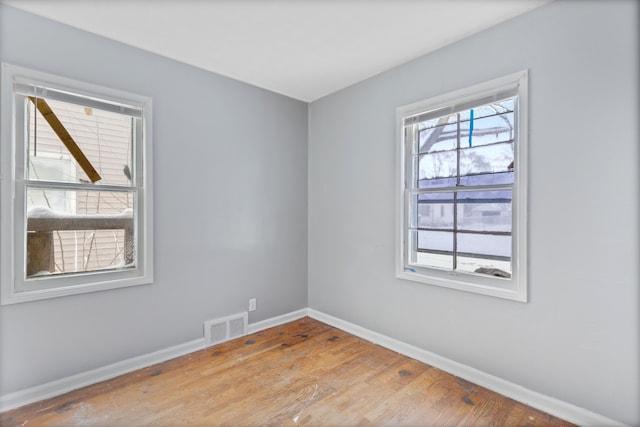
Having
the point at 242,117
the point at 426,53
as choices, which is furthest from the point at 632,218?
the point at 242,117

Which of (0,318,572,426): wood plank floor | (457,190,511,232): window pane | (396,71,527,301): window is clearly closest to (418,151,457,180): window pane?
(396,71,527,301): window

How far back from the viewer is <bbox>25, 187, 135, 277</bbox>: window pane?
6.95 ft

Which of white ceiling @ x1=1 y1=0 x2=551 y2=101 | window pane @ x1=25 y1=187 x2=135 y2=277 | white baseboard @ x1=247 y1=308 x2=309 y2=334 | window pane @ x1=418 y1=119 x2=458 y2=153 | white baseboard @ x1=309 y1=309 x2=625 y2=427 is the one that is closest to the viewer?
white baseboard @ x1=309 y1=309 x2=625 y2=427

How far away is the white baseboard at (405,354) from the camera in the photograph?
186 cm

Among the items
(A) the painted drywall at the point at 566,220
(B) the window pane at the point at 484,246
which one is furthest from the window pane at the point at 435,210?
(A) the painted drywall at the point at 566,220

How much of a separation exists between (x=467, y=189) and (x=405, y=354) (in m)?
1.50

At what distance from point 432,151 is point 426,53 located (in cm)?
80

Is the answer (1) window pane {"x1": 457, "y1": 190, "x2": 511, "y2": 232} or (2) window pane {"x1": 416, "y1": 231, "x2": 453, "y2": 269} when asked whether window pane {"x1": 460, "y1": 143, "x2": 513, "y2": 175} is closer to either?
(1) window pane {"x1": 457, "y1": 190, "x2": 511, "y2": 232}

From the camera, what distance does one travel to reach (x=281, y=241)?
349 centimetres

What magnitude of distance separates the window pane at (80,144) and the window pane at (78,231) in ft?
0.42

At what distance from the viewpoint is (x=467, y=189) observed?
7.78 ft

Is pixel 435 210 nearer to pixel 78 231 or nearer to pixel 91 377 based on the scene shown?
pixel 78 231

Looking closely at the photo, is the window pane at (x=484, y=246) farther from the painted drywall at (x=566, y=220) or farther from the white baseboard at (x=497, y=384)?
the white baseboard at (x=497, y=384)

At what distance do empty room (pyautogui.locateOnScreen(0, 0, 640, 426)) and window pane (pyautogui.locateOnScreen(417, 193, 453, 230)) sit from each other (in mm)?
21
